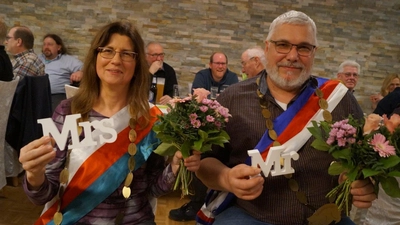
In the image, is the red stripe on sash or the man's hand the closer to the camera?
the red stripe on sash

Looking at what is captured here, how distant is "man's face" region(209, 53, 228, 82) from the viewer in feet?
14.1

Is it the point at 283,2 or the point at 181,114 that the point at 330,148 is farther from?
the point at 283,2

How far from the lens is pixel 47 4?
4.73 metres

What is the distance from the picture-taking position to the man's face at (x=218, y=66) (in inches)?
169

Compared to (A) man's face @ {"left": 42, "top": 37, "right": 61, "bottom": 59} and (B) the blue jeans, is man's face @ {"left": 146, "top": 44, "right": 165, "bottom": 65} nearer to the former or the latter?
(A) man's face @ {"left": 42, "top": 37, "right": 61, "bottom": 59}

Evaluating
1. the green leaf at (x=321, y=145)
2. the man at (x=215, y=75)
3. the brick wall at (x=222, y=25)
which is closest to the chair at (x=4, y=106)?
the man at (x=215, y=75)

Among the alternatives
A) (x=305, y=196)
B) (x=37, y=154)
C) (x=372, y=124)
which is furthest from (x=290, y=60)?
(x=37, y=154)

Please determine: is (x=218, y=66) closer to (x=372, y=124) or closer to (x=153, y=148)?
(x=153, y=148)

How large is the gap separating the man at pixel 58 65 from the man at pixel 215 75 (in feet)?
4.57

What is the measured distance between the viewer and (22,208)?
312 cm

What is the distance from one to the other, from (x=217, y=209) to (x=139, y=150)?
0.44 metres

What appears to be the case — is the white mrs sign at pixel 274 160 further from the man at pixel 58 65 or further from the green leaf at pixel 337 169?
the man at pixel 58 65

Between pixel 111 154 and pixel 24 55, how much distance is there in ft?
8.58

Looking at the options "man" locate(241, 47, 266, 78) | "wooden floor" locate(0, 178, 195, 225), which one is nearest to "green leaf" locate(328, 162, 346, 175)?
"wooden floor" locate(0, 178, 195, 225)
